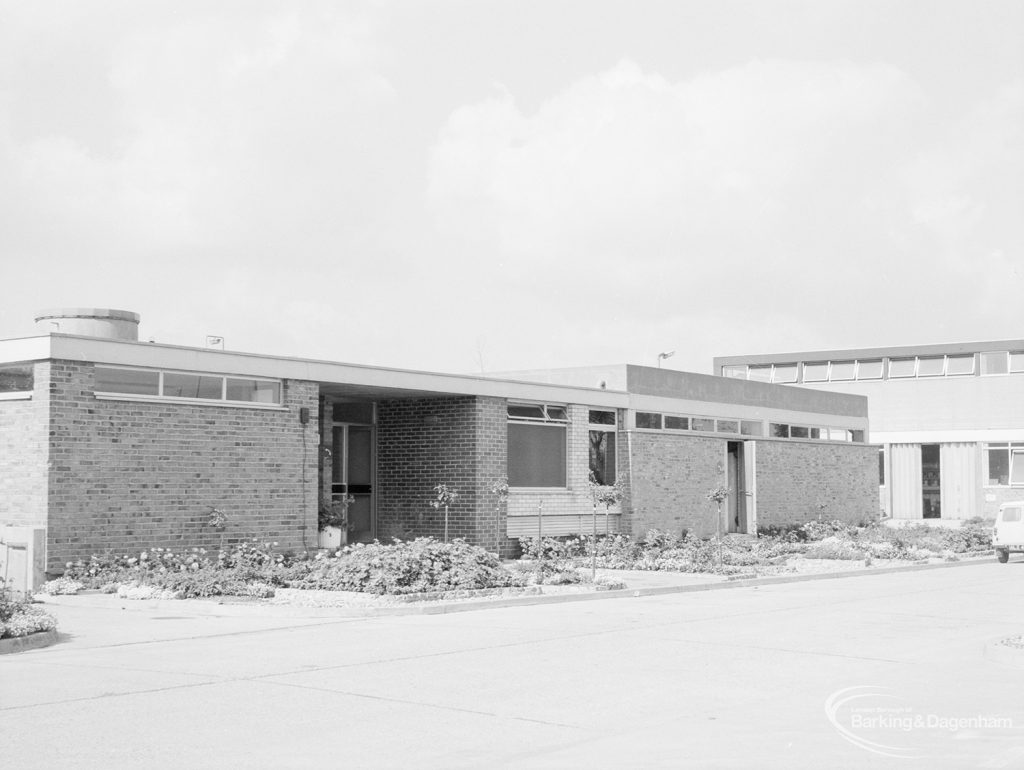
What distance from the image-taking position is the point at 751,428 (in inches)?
1415

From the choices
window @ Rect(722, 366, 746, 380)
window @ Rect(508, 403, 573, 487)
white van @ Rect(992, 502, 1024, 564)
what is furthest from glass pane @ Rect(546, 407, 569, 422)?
window @ Rect(722, 366, 746, 380)

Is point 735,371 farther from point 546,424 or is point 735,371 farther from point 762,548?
point 546,424

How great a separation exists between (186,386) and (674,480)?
1495cm

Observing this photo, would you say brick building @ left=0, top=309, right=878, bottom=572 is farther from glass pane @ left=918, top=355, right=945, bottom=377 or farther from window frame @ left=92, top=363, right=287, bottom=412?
glass pane @ left=918, top=355, right=945, bottom=377

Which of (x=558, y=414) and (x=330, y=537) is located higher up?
(x=558, y=414)

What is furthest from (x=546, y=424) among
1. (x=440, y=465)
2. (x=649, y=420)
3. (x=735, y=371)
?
(x=735, y=371)

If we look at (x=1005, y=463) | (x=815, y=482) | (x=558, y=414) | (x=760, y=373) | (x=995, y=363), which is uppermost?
(x=760, y=373)

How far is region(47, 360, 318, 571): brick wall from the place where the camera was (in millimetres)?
19062

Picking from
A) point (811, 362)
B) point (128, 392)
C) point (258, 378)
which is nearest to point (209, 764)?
point (128, 392)

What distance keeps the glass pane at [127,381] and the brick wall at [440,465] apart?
7.88 m

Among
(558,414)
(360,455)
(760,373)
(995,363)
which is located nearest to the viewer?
(360,455)

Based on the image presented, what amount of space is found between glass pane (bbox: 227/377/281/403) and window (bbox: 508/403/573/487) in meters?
6.86

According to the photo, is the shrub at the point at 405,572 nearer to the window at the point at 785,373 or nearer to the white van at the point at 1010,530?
the white van at the point at 1010,530

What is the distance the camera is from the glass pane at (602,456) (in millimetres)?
29859
